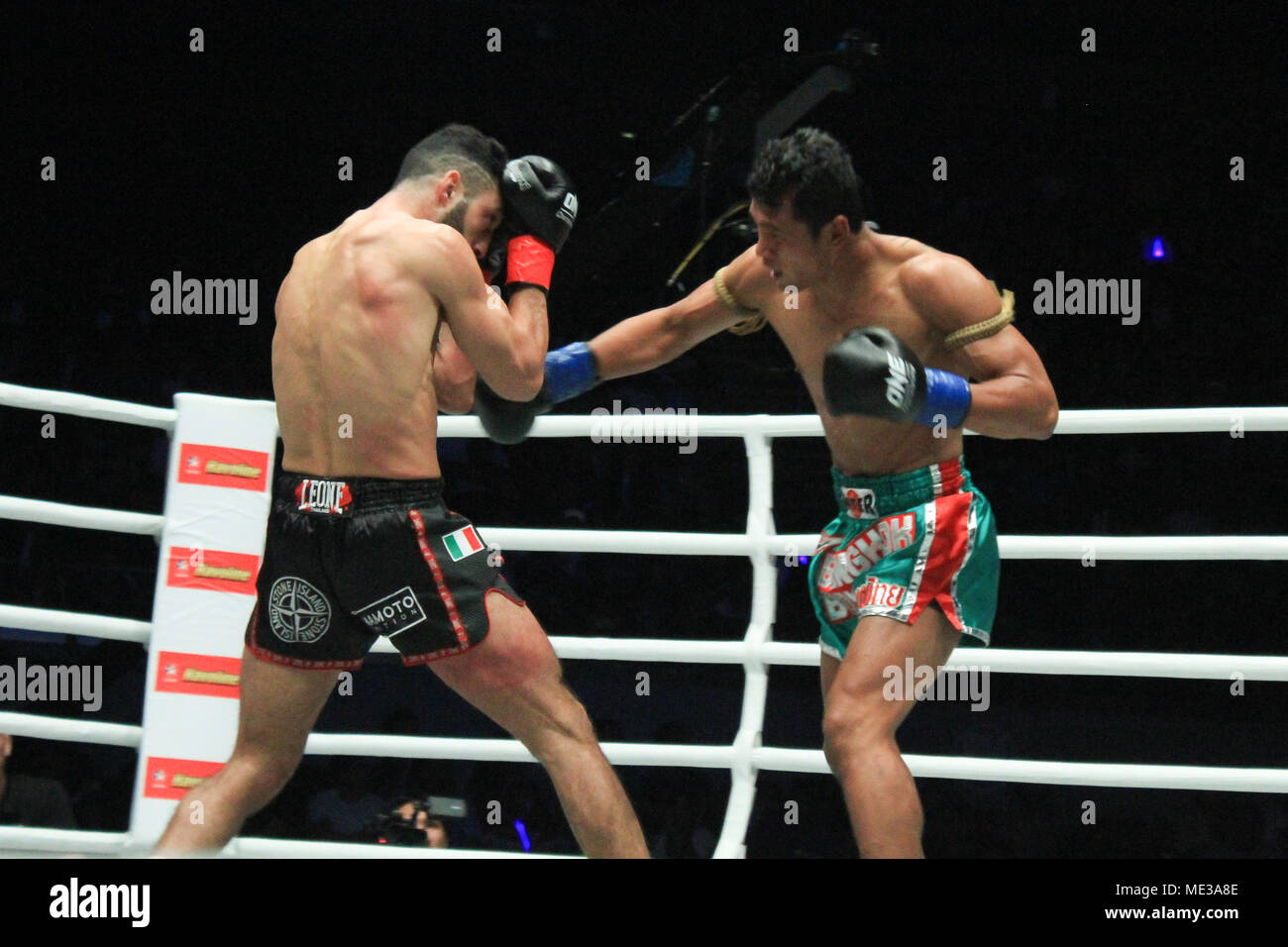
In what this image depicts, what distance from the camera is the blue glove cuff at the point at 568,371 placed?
109 inches

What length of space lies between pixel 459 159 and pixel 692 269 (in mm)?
4162

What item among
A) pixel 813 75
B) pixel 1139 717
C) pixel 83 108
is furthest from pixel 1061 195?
pixel 83 108

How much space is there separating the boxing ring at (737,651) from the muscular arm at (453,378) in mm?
399

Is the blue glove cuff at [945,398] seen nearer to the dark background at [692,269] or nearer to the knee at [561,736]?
the knee at [561,736]

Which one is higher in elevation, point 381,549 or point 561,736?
point 381,549

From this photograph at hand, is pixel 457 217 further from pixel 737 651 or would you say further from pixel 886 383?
pixel 737 651

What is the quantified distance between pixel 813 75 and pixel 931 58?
1075mm

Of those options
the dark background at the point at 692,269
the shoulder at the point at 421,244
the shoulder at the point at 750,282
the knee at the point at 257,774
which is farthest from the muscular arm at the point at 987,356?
the dark background at the point at 692,269

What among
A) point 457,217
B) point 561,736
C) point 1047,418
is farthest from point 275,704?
point 1047,418

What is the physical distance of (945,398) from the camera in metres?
2.25
